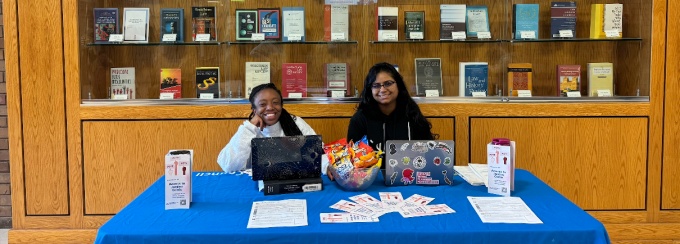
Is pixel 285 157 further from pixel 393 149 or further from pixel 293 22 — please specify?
pixel 293 22

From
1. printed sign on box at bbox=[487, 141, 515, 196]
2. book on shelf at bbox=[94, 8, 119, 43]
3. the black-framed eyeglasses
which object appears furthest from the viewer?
book on shelf at bbox=[94, 8, 119, 43]

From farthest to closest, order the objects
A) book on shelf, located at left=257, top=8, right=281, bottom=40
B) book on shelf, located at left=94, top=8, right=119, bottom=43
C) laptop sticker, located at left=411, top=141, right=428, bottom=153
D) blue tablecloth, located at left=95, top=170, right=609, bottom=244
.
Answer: book on shelf, located at left=257, top=8, right=281, bottom=40
book on shelf, located at left=94, top=8, right=119, bottom=43
laptop sticker, located at left=411, top=141, right=428, bottom=153
blue tablecloth, located at left=95, top=170, right=609, bottom=244

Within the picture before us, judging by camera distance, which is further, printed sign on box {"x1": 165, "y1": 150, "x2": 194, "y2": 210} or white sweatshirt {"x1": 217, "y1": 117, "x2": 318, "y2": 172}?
white sweatshirt {"x1": 217, "y1": 117, "x2": 318, "y2": 172}

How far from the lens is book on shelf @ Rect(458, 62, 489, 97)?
12.9ft

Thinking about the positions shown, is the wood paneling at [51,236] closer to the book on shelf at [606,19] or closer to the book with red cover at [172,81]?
the book with red cover at [172,81]

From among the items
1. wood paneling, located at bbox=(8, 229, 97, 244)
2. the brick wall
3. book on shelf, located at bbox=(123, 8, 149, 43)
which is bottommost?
wood paneling, located at bbox=(8, 229, 97, 244)

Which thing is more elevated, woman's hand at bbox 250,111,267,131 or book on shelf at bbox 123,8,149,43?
book on shelf at bbox 123,8,149,43

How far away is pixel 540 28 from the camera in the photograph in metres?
3.98

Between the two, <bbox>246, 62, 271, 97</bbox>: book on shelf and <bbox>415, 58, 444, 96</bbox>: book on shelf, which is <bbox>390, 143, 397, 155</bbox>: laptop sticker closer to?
<bbox>415, 58, 444, 96</bbox>: book on shelf

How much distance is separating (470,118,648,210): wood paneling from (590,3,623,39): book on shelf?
644 millimetres

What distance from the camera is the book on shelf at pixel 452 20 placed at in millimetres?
3945

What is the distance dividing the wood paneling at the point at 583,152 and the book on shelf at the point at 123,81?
231 centimetres

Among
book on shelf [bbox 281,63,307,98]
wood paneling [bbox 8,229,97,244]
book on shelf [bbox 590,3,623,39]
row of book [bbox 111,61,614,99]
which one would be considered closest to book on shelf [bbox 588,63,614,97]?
row of book [bbox 111,61,614,99]

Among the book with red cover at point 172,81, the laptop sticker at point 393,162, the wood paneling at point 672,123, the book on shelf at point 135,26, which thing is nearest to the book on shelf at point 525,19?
the wood paneling at point 672,123
